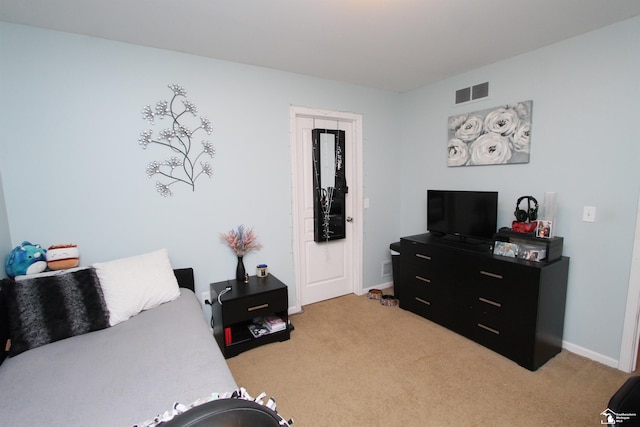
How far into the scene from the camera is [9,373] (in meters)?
1.35

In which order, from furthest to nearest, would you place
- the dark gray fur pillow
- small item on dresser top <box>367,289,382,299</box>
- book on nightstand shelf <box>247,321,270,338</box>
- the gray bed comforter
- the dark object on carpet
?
1. small item on dresser top <box>367,289,382,299</box>
2. book on nightstand shelf <box>247,321,270,338</box>
3. the dark gray fur pillow
4. the gray bed comforter
5. the dark object on carpet

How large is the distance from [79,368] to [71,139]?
1581 mm

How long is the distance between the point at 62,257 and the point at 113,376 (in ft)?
3.82

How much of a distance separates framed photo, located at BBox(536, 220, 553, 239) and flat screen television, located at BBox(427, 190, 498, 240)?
1.08ft

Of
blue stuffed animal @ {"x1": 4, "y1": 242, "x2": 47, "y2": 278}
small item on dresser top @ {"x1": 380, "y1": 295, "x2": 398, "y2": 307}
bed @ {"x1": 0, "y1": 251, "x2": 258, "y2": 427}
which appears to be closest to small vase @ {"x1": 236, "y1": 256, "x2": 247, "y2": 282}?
bed @ {"x1": 0, "y1": 251, "x2": 258, "y2": 427}

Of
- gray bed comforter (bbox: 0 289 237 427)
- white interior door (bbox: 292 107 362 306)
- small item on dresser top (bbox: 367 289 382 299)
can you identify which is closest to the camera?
gray bed comforter (bbox: 0 289 237 427)

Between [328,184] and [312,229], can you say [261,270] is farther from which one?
[328,184]

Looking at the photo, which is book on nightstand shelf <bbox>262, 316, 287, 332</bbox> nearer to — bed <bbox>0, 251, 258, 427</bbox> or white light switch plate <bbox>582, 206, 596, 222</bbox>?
bed <bbox>0, 251, 258, 427</bbox>

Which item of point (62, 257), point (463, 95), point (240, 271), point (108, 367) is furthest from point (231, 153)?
point (463, 95)

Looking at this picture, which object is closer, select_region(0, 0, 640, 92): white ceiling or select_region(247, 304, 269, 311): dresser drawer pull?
select_region(0, 0, 640, 92): white ceiling

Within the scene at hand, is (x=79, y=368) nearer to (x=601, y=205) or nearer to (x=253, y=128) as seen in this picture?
(x=253, y=128)

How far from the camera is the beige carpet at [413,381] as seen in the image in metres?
1.76

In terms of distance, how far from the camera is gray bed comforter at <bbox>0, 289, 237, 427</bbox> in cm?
111

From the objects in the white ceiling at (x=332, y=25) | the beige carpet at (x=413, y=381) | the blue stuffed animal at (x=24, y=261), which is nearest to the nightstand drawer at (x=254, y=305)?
the beige carpet at (x=413, y=381)
